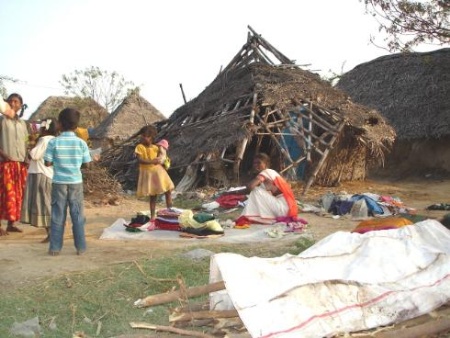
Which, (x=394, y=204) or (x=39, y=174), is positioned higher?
(x=39, y=174)

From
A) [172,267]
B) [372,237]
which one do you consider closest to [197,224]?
[172,267]

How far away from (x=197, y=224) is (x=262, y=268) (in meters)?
3.10

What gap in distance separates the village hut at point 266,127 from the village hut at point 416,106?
2.74 m

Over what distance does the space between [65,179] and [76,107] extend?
2072cm

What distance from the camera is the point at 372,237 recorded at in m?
3.84

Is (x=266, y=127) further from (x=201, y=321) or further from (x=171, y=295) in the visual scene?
(x=201, y=321)

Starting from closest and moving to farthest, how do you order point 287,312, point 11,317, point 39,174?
point 287,312 < point 11,317 < point 39,174

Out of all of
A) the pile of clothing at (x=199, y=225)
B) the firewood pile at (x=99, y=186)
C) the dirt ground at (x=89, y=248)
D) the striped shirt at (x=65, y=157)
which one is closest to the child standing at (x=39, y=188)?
the dirt ground at (x=89, y=248)

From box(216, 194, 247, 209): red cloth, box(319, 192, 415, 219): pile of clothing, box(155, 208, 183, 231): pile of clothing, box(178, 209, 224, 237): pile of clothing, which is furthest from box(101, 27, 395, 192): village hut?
box(178, 209, 224, 237): pile of clothing

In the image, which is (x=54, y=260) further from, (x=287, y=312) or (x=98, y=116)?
(x=98, y=116)

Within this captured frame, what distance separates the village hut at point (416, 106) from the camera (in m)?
15.2

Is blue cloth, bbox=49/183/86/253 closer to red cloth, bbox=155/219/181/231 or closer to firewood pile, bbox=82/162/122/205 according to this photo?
red cloth, bbox=155/219/181/231

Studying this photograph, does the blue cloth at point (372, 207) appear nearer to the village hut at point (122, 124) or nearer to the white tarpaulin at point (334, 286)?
the white tarpaulin at point (334, 286)

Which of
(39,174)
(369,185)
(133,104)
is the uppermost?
(133,104)
